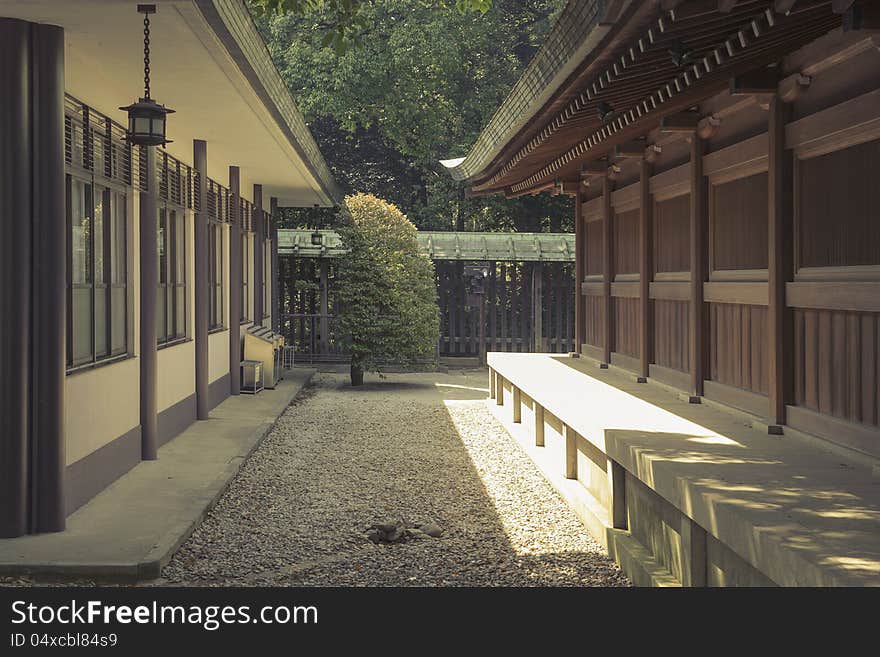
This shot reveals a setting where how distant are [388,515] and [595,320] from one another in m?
5.86

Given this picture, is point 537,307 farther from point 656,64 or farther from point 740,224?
point 656,64

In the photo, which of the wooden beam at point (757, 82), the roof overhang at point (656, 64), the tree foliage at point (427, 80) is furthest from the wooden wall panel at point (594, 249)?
the tree foliage at point (427, 80)

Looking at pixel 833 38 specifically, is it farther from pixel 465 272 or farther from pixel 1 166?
pixel 465 272

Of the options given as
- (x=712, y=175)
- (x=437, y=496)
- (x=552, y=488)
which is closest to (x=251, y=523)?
(x=437, y=496)

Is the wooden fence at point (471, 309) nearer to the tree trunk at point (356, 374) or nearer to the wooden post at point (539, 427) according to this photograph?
the tree trunk at point (356, 374)

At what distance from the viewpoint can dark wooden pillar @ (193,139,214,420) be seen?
12.7 metres

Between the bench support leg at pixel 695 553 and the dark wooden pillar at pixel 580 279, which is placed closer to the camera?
the bench support leg at pixel 695 553

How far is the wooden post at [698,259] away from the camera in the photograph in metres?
8.40

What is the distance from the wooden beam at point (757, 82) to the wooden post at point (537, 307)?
15.4 metres

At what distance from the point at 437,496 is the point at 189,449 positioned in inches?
114

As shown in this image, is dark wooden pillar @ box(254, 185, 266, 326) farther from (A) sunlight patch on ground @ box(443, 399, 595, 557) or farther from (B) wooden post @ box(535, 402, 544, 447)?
(B) wooden post @ box(535, 402, 544, 447)

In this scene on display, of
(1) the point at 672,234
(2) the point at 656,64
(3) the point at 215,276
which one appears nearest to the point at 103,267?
(2) the point at 656,64

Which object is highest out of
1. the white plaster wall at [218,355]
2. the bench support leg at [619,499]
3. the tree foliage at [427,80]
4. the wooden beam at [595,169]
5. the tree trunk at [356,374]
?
the tree foliage at [427,80]

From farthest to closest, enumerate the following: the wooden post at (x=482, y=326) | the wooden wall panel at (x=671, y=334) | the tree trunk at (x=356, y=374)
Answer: the wooden post at (x=482, y=326) → the tree trunk at (x=356, y=374) → the wooden wall panel at (x=671, y=334)
